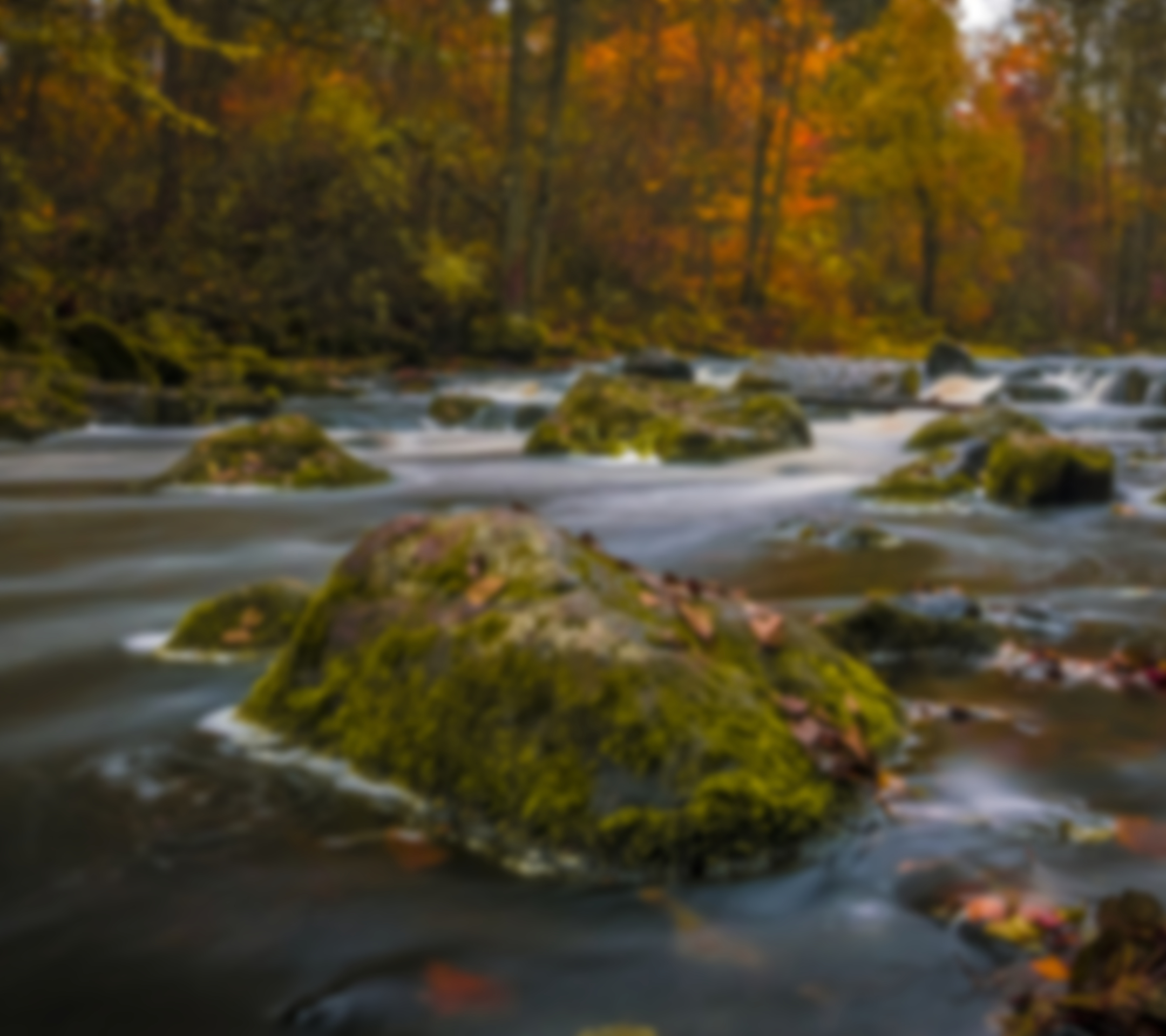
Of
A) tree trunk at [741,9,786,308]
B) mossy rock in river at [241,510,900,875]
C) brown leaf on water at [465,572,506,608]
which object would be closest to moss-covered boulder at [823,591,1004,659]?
mossy rock in river at [241,510,900,875]

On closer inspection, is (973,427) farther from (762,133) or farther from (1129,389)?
(762,133)

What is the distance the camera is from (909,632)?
14.1 ft

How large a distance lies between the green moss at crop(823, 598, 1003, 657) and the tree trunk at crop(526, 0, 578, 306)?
63.7 feet

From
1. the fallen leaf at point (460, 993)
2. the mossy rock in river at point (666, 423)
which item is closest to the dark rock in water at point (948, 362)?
the mossy rock in river at point (666, 423)

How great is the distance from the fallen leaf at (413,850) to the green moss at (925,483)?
257 inches

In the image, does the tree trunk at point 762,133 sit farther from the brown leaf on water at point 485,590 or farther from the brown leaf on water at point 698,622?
the brown leaf on water at point 485,590

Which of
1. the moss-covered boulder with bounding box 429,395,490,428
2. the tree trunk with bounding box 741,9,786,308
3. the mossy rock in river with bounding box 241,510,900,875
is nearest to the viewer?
the mossy rock in river with bounding box 241,510,900,875

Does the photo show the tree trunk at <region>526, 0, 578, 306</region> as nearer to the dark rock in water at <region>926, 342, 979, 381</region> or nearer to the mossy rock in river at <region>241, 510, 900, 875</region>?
the dark rock in water at <region>926, 342, 979, 381</region>

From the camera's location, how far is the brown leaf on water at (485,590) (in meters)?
3.05

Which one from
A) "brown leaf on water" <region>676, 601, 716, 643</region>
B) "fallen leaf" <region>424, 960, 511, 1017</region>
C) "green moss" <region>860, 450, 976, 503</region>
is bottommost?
"fallen leaf" <region>424, 960, 511, 1017</region>

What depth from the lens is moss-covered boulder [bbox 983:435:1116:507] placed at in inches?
324

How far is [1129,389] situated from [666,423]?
30.5ft

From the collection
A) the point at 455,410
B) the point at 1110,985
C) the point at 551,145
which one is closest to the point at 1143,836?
the point at 1110,985

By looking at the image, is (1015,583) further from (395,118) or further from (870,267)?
(870,267)
